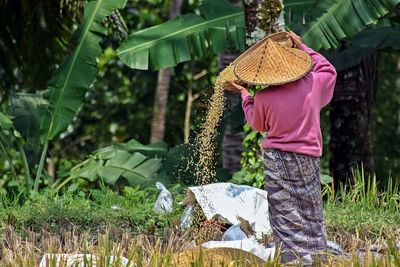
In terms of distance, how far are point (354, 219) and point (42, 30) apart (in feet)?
16.5

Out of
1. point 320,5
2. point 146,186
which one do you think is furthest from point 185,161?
point 320,5

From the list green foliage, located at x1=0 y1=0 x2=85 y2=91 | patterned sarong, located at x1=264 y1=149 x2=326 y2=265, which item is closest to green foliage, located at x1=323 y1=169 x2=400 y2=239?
patterned sarong, located at x1=264 y1=149 x2=326 y2=265

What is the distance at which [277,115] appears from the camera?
15.9ft

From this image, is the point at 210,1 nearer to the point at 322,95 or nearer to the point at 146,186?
the point at 146,186

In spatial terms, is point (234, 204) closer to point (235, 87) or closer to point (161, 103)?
point (235, 87)

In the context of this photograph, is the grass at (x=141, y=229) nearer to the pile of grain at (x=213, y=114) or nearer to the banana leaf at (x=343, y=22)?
the pile of grain at (x=213, y=114)

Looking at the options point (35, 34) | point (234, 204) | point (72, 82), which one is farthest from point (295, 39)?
point (35, 34)

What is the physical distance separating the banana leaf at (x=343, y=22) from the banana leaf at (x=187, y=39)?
1.98 ft

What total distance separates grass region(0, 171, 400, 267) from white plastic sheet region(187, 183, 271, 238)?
0.36 feet

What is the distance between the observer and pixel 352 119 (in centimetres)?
921

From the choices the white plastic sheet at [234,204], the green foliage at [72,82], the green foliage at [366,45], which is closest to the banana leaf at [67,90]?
the green foliage at [72,82]

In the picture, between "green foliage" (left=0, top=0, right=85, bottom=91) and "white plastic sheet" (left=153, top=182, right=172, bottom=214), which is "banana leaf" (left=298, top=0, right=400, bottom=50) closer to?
"white plastic sheet" (left=153, top=182, right=172, bottom=214)

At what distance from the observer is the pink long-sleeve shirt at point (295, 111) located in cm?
484

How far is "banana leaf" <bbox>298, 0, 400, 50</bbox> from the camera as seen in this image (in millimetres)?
7645
